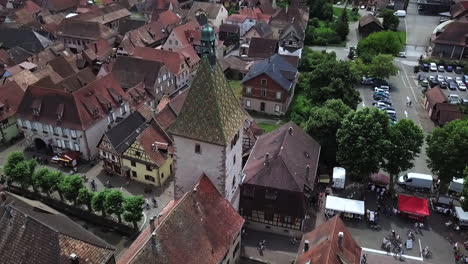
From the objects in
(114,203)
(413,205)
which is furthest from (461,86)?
(114,203)

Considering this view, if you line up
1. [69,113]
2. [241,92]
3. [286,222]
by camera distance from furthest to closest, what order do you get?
[241,92] < [69,113] < [286,222]

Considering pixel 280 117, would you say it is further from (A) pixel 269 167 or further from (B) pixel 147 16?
(B) pixel 147 16

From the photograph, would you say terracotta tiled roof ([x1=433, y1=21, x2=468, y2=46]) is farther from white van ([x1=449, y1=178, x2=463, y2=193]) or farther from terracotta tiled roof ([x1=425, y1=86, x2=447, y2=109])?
white van ([x1=449, y1=178, x2=463, y2=193])

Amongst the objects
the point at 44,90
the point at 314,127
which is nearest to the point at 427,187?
the point at 314,127

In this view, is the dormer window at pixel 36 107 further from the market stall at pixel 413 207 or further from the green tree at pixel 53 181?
the market stall at pixel 413 207

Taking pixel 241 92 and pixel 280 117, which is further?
pixel 241 92

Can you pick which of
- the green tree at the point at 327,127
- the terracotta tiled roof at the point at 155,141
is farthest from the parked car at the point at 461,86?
the terracotta tiled roof at the point at 155,141
